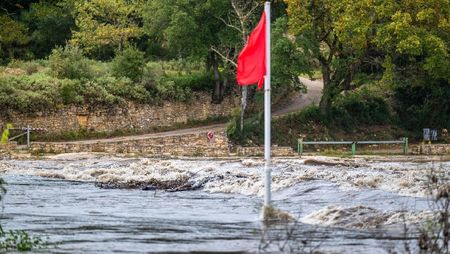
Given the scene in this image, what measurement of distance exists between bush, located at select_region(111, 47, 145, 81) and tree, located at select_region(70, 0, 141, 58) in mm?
4985

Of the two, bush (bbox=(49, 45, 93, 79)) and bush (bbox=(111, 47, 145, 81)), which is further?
bush (bbox=(111, 47, 145, 81))

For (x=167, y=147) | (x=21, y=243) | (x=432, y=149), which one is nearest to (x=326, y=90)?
(x=432, y=149)

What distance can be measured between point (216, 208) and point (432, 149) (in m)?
31.8

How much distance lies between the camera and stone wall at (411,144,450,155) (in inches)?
2086

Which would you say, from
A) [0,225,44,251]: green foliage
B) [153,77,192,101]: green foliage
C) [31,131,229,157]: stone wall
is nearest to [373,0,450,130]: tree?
[31,131,229,157]: stone wall

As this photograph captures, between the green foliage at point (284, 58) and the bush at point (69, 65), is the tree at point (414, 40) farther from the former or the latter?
the bush at point (69, 65)

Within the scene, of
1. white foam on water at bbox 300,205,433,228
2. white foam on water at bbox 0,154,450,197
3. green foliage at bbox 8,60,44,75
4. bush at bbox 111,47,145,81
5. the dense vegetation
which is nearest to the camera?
white foam on water at bbox 300,205,433,228

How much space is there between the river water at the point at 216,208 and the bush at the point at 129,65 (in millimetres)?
23149

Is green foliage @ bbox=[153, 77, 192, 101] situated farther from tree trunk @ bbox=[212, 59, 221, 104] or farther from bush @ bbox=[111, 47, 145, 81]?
tree trunk @ bbox=[212, 59, 221, 104]

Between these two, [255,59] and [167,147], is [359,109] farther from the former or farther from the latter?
[255,59]

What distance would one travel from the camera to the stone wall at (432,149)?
174ft

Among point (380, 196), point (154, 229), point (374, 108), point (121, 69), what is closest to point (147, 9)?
point (121, 69)

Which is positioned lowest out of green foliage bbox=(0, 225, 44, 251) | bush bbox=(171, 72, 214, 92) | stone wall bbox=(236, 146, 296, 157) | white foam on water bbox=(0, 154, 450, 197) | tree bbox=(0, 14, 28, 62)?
green foliage bbox=(0, 225, 44, 251)

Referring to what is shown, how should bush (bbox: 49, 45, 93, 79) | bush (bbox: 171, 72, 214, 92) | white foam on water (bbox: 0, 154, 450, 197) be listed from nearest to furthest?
white foam on water (bbox: 0, 154, 450, 197), bush (bbox: 49, 45, 93, 79), bush (bbox: 171, 72, 214, 92)
